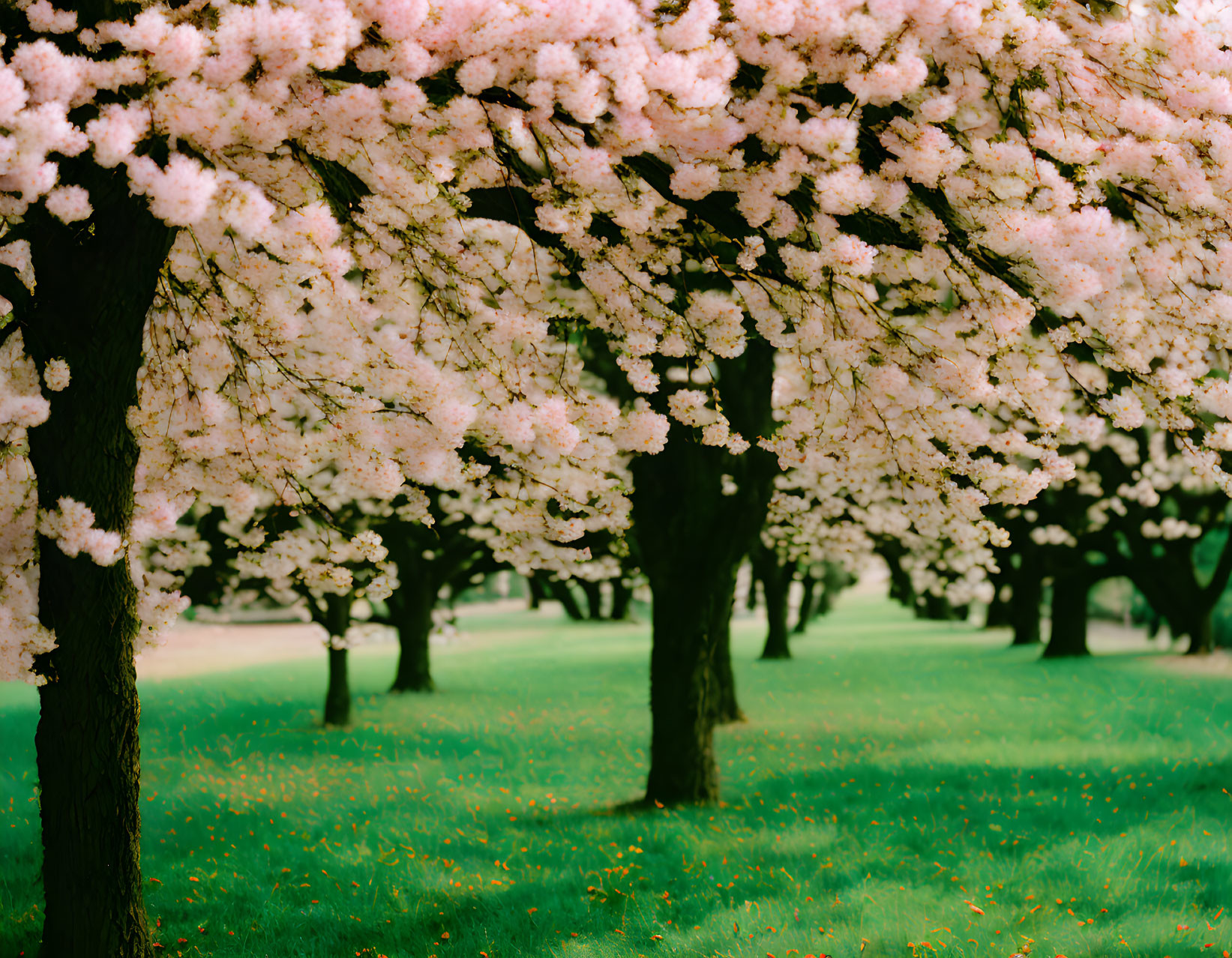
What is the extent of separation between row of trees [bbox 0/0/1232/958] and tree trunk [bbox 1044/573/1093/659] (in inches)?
823

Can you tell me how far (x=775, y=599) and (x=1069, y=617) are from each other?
26.5 feet

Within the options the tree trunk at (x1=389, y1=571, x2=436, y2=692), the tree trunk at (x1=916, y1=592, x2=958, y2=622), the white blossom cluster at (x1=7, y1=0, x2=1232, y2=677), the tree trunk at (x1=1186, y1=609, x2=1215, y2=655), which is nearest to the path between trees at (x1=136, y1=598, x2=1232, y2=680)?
the tree trunk at (x1=1186, y1=609, x2=1215, y2=655)

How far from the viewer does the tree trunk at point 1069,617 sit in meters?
24.6

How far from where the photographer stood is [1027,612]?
2927cm

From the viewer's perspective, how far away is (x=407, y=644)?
21.5m

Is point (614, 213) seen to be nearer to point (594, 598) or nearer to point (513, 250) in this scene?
point (513, 250)

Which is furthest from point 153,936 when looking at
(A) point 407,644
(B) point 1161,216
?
(A) point 407,644

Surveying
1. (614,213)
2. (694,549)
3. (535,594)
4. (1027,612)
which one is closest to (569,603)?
(535,594)

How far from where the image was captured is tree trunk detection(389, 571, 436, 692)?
20.2 meters

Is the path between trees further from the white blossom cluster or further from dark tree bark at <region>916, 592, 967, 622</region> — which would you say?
the white blossom cluster

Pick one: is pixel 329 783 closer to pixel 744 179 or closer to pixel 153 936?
pixel 153 936

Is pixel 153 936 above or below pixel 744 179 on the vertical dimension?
below

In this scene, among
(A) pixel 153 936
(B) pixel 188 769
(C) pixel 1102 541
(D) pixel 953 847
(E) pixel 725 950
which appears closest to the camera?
(E) pixel 725 950

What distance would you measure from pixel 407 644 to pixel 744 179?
18295mm
